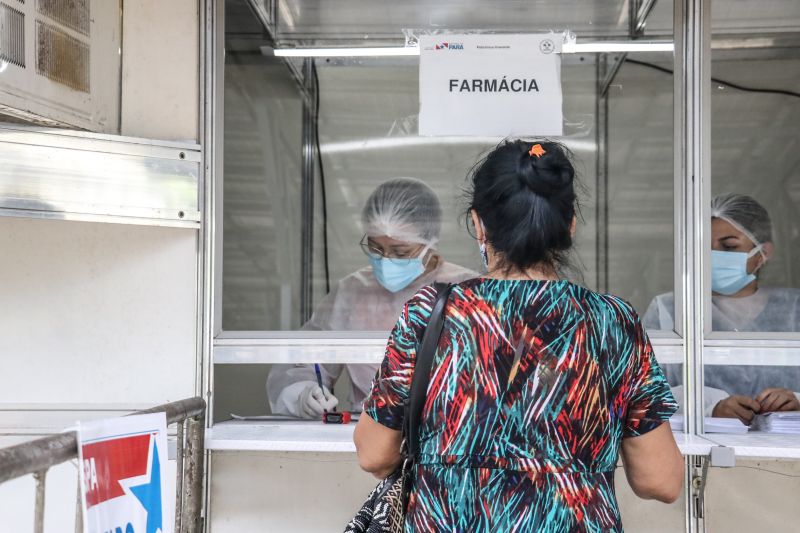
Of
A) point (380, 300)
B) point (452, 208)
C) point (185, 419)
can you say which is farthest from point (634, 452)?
point (452, 208)

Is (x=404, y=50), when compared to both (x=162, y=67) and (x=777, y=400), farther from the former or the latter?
(x=777, y=400)

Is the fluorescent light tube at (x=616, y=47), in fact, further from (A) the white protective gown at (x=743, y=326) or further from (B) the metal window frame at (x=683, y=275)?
(A) the white protective gown at (x=743, y=326)

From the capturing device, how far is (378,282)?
328 cm

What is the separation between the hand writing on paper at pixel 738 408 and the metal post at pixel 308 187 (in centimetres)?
165

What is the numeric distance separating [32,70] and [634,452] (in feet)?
6.14

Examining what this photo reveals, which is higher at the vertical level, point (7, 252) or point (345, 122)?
point (345, 122)

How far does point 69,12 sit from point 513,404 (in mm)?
1905

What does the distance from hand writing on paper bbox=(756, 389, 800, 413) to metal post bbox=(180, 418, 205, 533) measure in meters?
1.86

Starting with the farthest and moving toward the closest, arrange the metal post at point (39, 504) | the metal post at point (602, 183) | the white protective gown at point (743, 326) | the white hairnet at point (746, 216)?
1. the metal post at point (602, 183)
2. the white hairnet at point (746, 216)
3. the white protective gown at point (743, 326)
4. the metal post at point (39, 504)

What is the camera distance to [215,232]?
115 inches

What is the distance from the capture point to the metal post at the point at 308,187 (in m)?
3.88

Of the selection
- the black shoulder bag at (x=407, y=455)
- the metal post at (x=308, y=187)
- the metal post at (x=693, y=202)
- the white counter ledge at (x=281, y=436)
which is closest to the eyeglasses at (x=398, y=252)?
the metal post at (x=308, y=187)

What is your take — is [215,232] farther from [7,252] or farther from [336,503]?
[336,503]

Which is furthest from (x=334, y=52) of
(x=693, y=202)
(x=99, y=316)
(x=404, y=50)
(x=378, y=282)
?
(x=693, y=202)
